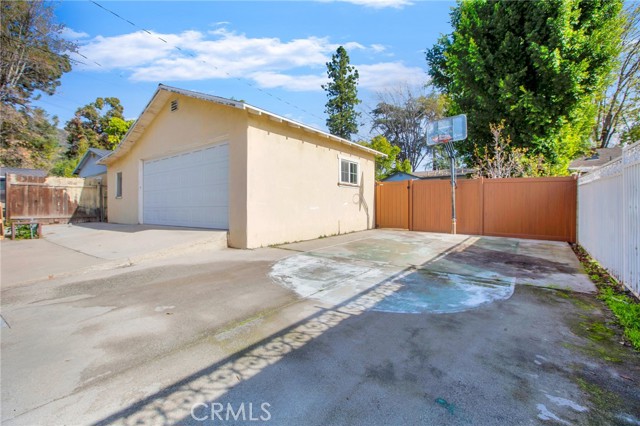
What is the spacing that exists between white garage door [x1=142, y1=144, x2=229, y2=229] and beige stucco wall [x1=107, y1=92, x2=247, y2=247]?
0.32 m

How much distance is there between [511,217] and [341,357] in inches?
354

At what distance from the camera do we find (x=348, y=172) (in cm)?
1055

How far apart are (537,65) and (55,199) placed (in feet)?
62.0

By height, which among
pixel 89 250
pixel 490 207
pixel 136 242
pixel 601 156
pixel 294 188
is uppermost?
pixel 601 156

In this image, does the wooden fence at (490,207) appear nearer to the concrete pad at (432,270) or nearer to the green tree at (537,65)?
the concrete pad at (432,270)

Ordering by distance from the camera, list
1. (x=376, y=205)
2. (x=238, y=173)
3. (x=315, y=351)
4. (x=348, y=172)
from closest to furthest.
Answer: (x=315, y=351) < (x=238, y=173) < (x=348, y=172) < (x=376, y=205)

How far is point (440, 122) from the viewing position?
35.9ft

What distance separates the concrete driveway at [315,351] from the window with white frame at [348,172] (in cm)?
610

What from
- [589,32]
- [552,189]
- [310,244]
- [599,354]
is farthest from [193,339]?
[589,32]

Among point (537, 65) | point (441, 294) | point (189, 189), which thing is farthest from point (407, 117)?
point (441, 294)

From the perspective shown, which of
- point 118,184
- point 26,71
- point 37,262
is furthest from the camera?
point 26,71

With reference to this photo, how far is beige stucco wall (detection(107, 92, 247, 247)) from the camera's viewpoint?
7023 millimetres

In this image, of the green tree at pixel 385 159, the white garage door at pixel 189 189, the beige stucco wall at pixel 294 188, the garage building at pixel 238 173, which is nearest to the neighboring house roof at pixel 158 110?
the garage building at pixel 238 173

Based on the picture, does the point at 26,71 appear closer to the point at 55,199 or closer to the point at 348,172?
the point at 55,199
